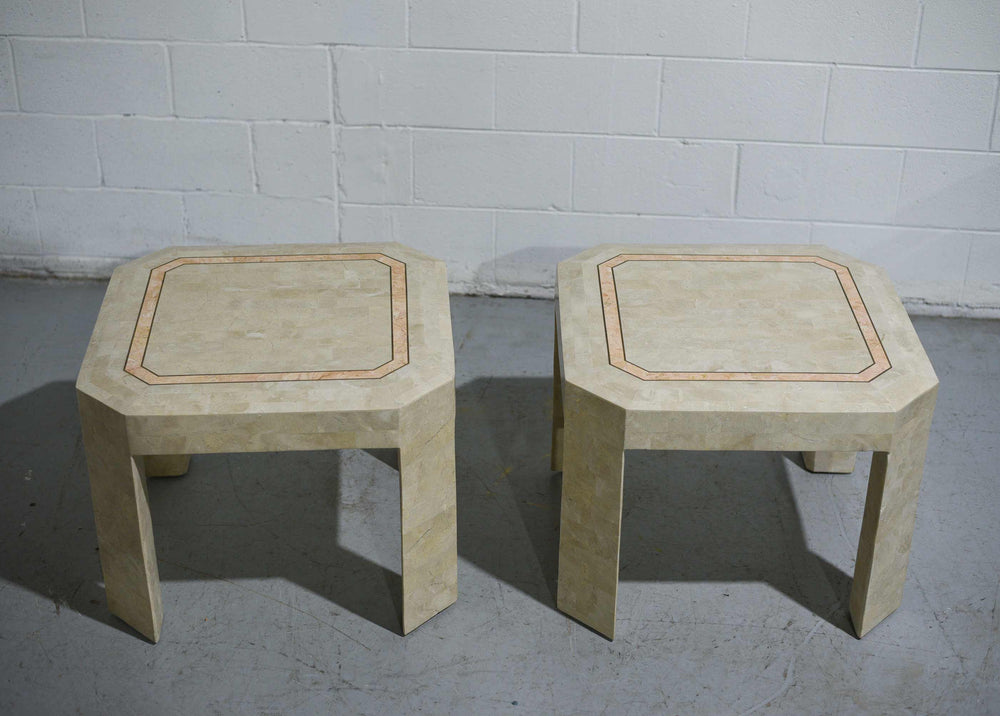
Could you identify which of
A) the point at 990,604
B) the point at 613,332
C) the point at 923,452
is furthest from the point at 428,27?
the point at 990,604

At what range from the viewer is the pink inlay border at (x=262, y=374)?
1.97 meters

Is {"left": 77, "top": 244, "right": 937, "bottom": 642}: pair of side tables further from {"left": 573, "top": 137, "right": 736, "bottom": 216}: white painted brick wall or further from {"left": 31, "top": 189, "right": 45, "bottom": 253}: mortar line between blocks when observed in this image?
{"left": 31, "top": 189, "right": 45, "bottom": 253}: mortar line between blocks

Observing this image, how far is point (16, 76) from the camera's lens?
3.15 meters

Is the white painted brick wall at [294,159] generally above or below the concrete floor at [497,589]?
above

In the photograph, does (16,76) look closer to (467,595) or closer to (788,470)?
(467,595)

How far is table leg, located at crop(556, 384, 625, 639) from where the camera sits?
77.0 inches

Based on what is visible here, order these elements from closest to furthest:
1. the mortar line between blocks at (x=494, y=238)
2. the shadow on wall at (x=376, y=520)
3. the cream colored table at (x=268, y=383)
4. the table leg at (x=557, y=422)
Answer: the cream colored table at (x=268, y=383)
the shadow on wall at (x=376, y=520)
the table leg at (x=557, y=422)
the mortar line between blocks at (x=494, y=238)

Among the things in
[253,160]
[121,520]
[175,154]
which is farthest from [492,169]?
[121,520]

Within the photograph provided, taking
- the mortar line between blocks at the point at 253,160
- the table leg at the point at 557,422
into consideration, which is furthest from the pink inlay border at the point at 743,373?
the mortar line between blocks at the point at 253,160

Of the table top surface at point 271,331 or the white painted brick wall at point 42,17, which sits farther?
the white painted brick wall at point 42,17

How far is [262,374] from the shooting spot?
77.9 inches

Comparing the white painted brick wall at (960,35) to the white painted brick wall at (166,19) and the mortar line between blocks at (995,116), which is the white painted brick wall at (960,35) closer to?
the mortar line between blocks at (995,116)

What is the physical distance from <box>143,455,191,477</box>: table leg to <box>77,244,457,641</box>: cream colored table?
0.43m

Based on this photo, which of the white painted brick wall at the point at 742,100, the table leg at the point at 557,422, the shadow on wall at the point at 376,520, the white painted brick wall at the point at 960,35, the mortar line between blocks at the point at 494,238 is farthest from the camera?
the mortar line between blocks at the point at 494,238
